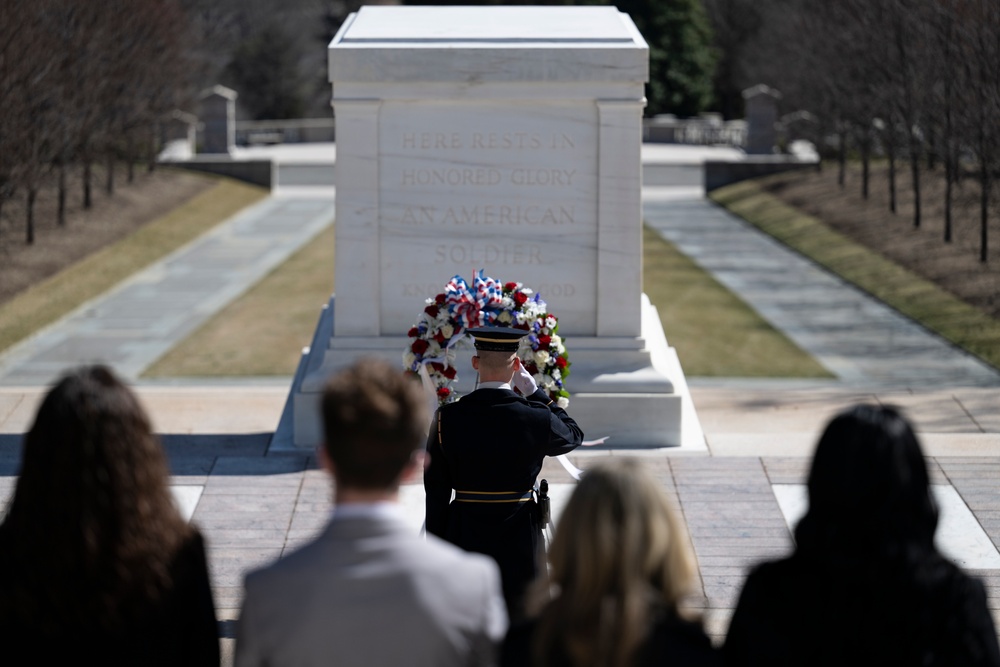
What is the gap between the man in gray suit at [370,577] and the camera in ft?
10.3

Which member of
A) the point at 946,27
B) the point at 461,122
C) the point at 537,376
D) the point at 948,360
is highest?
the point at 946,27

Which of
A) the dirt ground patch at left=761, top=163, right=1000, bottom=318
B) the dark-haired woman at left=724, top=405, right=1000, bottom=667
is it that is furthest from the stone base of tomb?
the dirt ground patch at left=761, top=163, right=1000, bottom=318

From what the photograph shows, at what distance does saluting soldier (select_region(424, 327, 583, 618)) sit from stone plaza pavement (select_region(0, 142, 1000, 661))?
135 cm

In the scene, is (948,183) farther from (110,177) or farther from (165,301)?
(110,177)

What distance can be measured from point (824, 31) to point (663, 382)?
68.2 feet

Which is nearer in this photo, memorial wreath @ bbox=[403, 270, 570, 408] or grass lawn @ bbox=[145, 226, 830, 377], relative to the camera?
memorial wreath @ bbox=[403, 270, 570, 408]

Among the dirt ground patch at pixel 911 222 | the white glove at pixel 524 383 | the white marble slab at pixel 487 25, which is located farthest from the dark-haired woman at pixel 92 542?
the dirt ground patch at pixel 911 222

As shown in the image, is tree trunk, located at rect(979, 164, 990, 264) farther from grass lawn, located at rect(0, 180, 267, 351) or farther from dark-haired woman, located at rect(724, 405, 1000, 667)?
dark-haired woman, located at rect(724, 405, 1000, 667)

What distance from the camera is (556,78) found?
10.2m

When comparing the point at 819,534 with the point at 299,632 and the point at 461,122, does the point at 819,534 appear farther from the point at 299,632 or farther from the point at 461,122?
the point at 461,122

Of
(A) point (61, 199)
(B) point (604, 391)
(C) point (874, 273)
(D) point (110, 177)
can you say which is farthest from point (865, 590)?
(D) point (110, 177)

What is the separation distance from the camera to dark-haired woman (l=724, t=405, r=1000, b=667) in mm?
3277

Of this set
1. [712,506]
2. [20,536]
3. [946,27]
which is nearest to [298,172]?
[946,27]

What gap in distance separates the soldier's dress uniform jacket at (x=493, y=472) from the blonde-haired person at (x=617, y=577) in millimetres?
2427
